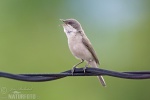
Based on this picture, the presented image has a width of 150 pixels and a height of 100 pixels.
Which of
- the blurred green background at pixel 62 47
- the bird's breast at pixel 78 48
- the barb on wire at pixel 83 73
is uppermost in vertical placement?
the blurred green background at pixel 62 47

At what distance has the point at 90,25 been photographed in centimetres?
1599

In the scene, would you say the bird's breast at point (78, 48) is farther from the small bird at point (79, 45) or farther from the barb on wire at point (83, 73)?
the barb on wire at point (83, 73)

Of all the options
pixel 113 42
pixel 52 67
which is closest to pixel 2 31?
pixel 52 67

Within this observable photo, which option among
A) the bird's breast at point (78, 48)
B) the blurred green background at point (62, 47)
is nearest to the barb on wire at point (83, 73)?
the bird's breast at point (78, 48)

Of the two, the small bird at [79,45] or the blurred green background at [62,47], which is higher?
the blurred green background at [62,47]

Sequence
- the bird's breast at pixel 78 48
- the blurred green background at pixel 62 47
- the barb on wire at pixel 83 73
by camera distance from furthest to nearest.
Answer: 1. the blurred green background at pixel 62 47
2. the bird's breast at pixel 78 48
3. the barb on wire at pixel 83 73

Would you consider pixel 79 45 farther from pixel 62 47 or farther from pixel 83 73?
pixel 62 47

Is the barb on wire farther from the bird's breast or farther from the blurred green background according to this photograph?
the blurred green background

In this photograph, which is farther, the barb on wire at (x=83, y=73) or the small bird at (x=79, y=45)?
the small bird at (x=79, y=45)

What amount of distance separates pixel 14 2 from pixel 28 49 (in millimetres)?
1702

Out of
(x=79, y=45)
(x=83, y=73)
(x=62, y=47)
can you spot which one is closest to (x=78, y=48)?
(x=79, y=45)

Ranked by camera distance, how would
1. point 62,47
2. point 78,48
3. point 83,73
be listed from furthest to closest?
point 62,47, point 78,48, point 83,73

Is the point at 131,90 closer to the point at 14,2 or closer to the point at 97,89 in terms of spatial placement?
the point at 97,89

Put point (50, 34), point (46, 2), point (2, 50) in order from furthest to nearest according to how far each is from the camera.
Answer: point (46, 2) < point (50, 34) < point (2, 50)
